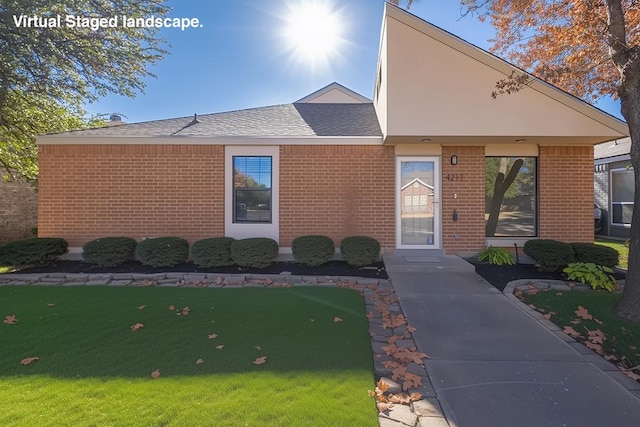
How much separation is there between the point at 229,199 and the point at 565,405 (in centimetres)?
734

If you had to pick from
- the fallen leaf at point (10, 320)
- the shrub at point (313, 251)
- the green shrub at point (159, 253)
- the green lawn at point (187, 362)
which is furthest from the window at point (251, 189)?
the fallen leaf at point (10, 320)

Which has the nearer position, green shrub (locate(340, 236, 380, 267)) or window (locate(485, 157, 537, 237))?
green shrub (locate(340, 236, 380, 267))

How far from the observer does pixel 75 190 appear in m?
8.12

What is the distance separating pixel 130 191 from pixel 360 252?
20.0 feet

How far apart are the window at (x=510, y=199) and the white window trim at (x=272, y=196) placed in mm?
5537

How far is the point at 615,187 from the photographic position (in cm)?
1384

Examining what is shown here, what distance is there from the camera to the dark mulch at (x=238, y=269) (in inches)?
269

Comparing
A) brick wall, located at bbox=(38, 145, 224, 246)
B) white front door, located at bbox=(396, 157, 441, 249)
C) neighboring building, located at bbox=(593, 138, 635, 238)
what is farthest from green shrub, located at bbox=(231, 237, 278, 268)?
neighboring building, located at bbox=(593, 138, 635, 238)

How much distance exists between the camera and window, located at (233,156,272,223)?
8203 mm

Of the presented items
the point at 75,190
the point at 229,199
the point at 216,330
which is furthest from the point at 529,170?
the point at 75,190

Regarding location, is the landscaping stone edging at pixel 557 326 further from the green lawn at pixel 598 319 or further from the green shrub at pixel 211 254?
the green shrub at pixel 211 254

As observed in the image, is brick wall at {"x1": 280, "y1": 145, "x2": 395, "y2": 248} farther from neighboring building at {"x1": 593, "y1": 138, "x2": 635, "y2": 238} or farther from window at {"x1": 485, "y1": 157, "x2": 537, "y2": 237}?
neighboring building at {"x1": 593, "y1": 138, "x2": 635, "y2": 238}

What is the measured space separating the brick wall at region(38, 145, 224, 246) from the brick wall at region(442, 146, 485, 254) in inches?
229

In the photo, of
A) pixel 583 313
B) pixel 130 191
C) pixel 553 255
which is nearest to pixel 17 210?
pixel 130 191
